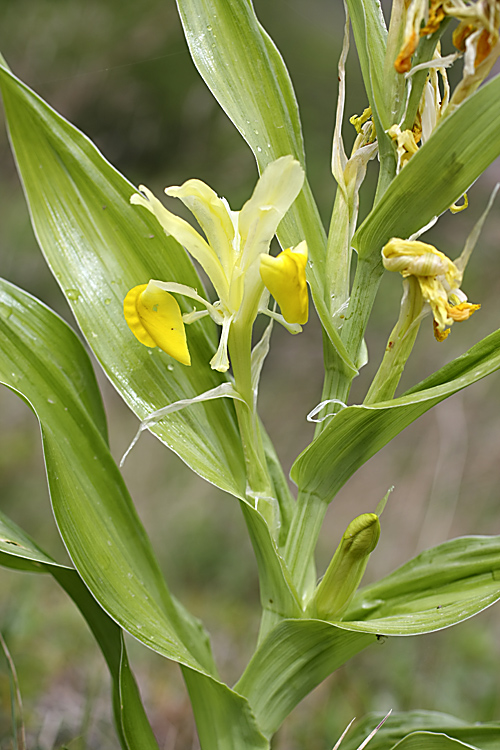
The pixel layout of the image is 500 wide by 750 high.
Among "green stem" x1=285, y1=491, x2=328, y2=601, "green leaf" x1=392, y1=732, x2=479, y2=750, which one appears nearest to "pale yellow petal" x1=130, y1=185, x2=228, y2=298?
"green stem" x1=285, y1=491, x2=328, y2=601

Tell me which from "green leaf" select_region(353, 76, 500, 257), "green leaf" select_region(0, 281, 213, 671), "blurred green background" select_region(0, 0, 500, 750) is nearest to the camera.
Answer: "green leaf" select_region(353, 76, 500, 257)

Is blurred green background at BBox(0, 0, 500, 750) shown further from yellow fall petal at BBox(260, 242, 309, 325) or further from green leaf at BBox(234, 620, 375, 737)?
yellow fall petal at BBox(260, 242, 309, 325)

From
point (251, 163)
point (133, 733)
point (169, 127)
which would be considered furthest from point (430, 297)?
point (169, 127)

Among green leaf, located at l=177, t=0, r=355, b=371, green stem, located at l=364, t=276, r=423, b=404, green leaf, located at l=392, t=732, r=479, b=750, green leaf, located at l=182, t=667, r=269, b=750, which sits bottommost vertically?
green leaf, located at l=392, t=732, r=479, b=750

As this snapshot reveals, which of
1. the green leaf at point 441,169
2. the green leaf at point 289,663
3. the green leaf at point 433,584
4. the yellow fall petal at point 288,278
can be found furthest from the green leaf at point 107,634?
the green leaf at point 441,169

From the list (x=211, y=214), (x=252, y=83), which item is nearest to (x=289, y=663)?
(x=211, y=214)
